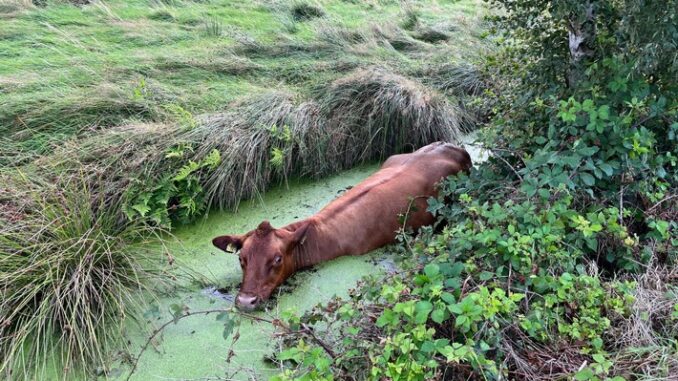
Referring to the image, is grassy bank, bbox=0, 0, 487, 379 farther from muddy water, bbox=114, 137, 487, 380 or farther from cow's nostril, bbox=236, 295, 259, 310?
cow's nostril, bbox=236, 295, 259, 310

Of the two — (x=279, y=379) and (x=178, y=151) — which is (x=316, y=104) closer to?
(x=178, y=151)

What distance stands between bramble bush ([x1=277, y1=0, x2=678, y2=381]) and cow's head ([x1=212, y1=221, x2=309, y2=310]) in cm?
61

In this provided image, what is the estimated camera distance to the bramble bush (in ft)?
8.11

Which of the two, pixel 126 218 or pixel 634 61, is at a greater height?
pixel 634 61

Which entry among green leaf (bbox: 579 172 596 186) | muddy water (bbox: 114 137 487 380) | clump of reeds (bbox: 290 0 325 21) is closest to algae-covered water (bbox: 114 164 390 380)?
muddy water (bbox: 114 137 487 380)

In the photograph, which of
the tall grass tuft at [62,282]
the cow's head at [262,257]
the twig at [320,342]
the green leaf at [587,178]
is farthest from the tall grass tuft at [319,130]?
the green leaf at [587,178]

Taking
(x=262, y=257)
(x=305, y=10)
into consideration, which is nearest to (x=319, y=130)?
(x=262, y=257)

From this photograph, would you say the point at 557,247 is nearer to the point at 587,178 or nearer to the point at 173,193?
the point at 587,178

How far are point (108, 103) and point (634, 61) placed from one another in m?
4.37

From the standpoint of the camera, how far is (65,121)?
520cm

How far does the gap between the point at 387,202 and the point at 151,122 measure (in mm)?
2291

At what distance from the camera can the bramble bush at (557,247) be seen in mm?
2473

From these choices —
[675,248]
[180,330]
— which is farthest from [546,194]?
[180,330]

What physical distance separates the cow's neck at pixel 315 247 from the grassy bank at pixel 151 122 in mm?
925
